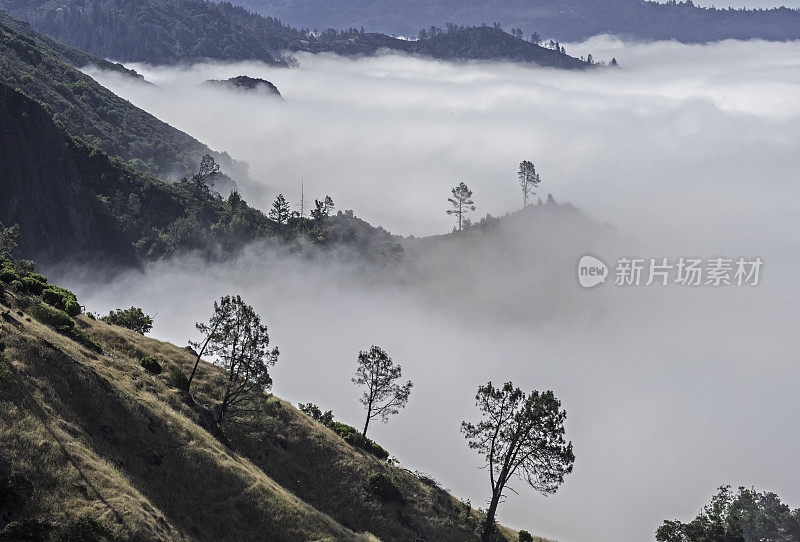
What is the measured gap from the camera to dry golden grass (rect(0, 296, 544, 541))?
4147cm

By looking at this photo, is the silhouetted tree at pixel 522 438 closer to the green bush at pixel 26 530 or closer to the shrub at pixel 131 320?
the green bush at pixel 26 530

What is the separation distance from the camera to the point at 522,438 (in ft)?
224

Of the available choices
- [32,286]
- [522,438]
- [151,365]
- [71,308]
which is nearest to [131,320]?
[71,308]

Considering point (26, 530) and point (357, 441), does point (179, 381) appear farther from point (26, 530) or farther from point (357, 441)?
point (26, 530)

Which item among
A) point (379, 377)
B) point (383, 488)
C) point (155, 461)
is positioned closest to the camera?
point (155, 461)

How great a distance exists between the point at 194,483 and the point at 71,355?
15929mm

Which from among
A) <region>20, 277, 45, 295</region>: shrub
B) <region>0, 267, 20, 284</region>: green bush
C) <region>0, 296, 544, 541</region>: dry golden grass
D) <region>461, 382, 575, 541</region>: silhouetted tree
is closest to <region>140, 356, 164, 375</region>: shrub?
<region>0, 296, 544, 541</region>: dry golden grass

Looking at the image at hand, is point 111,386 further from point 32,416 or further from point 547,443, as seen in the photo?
point 547,443

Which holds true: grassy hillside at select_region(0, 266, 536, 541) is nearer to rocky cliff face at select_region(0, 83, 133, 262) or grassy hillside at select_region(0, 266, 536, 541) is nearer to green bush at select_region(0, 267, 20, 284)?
green bush at select_region(0, 267, 20, 284)

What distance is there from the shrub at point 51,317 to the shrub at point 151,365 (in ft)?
25.5

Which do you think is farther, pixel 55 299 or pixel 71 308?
pixel 71 308

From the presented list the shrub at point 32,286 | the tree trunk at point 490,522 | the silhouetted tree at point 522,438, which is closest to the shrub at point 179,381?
the shrub at point 32,286

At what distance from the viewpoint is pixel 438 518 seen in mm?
66625

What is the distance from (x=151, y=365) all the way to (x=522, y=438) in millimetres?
39425
